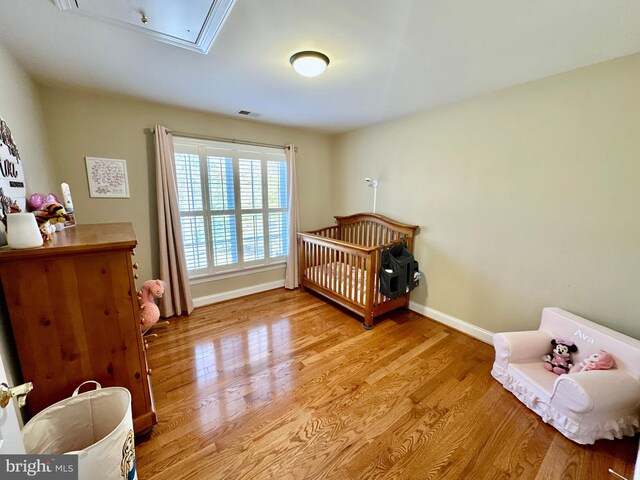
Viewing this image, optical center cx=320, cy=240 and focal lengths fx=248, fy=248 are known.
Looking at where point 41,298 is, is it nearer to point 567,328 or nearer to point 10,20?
point 10,20

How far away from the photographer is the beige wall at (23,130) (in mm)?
1111

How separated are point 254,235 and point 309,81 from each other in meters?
2.03

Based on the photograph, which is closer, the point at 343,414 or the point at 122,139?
the point at 343,414

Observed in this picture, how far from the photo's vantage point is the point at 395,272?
100 inches

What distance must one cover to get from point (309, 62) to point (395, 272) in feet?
6.36

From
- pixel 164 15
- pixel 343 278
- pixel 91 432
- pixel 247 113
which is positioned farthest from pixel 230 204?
pixel 91 432

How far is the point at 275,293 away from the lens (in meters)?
3.51

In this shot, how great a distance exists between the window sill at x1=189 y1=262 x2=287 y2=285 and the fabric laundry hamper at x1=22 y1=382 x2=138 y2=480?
185 cm

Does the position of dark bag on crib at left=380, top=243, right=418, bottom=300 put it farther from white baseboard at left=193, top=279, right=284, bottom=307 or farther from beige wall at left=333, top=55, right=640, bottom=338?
white baseboard at left=193, top=279, right=284, bottom=307

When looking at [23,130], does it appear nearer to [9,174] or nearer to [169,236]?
[9,174]

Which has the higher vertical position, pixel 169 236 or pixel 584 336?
A: pixel 169 236

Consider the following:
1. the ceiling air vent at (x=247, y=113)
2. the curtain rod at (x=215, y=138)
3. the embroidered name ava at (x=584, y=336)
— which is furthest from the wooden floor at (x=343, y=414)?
the ceiling air vent at (x=247, y=113)

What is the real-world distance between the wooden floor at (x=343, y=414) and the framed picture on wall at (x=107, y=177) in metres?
1.44

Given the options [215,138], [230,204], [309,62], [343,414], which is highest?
[309,62]
